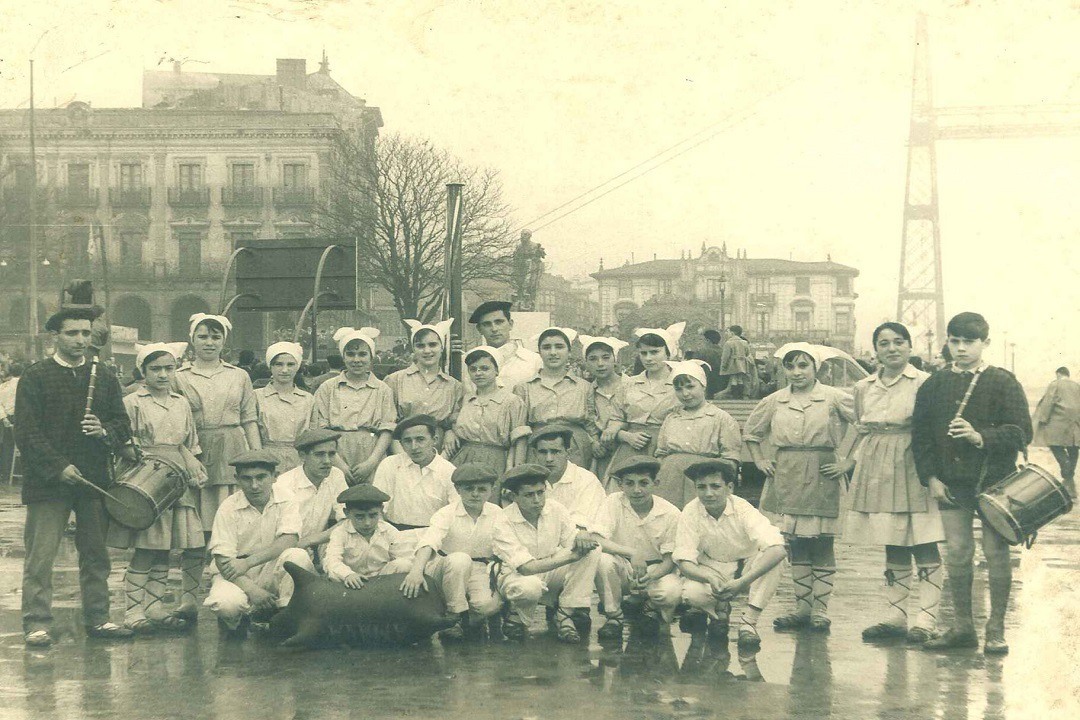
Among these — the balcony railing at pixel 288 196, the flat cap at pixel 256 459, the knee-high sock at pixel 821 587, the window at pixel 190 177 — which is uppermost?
the window at pixel 190 177

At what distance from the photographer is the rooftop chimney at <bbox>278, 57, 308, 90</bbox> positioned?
54.4 metres

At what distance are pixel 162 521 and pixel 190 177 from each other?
4793 cm

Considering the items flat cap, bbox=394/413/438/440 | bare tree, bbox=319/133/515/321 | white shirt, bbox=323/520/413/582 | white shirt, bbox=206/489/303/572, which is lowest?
white shirt, bbox=323/520/413/582

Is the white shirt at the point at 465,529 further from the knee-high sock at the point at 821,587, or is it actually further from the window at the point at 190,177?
the window at the point at 190,177

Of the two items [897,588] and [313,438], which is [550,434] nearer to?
[313,438]

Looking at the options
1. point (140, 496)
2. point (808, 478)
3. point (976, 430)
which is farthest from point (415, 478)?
point (976, 430)

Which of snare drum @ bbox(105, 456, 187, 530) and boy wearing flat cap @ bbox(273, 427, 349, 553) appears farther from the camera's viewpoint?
boy wearing flat cap @ bbox(273, 427, 349, 553)

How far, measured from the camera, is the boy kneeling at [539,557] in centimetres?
749

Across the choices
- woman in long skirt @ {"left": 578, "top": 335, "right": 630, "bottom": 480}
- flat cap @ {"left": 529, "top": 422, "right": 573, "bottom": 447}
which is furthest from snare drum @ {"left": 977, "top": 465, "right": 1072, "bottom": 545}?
woman in long skirt @ {"left": 578, "top": 335, "right": 630, "bottom": 480}

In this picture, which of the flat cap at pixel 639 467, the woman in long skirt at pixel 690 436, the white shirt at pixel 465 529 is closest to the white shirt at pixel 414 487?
the white shirt at pixel 465 529

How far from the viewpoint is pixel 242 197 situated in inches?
2088

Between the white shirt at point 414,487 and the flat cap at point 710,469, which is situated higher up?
the flat cap at point 710,469

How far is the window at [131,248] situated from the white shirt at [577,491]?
160 feet

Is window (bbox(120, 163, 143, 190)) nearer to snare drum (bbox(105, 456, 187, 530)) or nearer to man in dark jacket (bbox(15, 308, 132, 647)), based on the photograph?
man in dark jacket (bbox(15, 308, 132, 647))
